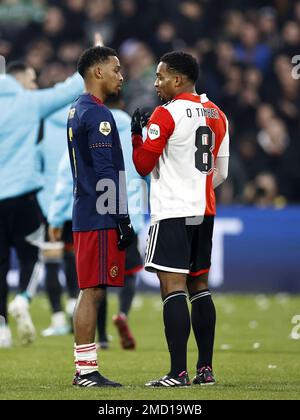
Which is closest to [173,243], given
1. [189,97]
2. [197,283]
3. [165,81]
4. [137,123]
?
[197,283]

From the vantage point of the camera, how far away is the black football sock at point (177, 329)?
7691 millimetres

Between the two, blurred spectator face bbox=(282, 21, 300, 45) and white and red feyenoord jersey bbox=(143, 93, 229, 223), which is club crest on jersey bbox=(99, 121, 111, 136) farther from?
blurred spectator face bbox=(282, 21, 300, 45)

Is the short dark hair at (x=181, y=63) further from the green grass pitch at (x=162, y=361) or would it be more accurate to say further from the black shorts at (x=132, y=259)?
the black shorts at (x=132, y=259)

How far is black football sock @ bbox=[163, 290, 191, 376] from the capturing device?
25.2 ft

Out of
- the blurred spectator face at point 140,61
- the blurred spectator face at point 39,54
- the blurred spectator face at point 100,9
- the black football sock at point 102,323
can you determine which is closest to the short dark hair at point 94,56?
the black football sock at point 102,323

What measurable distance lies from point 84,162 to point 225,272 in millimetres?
8504

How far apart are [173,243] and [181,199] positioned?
30cm

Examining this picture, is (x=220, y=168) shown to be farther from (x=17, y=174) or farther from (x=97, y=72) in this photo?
(x=17, y=174)

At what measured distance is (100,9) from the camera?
18781 mm

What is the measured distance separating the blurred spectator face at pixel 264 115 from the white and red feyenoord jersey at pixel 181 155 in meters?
9.63

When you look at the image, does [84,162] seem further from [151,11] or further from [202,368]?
[151,11]

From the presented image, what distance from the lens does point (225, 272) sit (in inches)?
634
